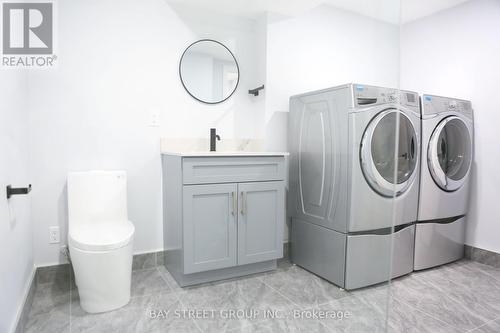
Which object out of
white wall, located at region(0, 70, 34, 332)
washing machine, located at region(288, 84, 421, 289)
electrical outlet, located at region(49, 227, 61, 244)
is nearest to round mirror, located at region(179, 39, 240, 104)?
washing machine, located at region(288, 84, 421, 289)

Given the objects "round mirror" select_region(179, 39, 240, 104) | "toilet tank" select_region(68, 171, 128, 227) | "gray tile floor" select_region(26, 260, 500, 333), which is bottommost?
"gray tile floor" select_region(26, 260, 500, 333)

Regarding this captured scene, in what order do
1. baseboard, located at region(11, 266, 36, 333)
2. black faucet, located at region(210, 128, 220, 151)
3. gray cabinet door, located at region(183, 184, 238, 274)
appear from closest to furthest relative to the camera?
1. baseboard, located at region(11, 266, 36, 333)
2. gray cabinet door, located at region(183, 184, 238, 274)
3. black faucet, located at region(210, 128, 220, 151)

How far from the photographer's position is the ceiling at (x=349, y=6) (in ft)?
3.38

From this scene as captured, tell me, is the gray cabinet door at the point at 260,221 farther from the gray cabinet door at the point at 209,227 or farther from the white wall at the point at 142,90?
the white wall at the point at 142,90

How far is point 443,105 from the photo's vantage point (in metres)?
2.39

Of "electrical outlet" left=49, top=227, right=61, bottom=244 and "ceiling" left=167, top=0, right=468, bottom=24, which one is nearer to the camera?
"ceiling" left=167, top=0, right=468, bottom=24

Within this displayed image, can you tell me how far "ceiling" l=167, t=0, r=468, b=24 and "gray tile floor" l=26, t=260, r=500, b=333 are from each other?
105cm

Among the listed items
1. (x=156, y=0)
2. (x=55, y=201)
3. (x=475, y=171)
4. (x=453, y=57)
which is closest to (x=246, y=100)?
(x=156, y=0)

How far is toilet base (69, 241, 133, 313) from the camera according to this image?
5.35ft

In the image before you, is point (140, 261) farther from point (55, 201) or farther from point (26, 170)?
point (26, 170)

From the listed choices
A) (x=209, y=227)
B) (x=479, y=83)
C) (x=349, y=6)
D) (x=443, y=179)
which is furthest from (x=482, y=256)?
(x=349, y=6)

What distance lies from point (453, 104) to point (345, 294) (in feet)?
5.62

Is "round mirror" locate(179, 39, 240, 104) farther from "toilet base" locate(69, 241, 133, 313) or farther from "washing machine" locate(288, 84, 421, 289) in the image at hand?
"toilet base" locate(69, 241, 133, 313)

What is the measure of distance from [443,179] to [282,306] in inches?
63.2
